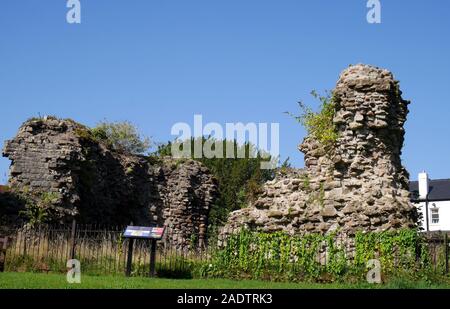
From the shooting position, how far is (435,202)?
4497 cm

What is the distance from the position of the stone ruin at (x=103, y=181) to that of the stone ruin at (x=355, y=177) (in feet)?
17.2

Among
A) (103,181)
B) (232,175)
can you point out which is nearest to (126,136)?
(232,175)

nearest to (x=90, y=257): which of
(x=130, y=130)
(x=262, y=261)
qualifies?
(x=262, y=261)

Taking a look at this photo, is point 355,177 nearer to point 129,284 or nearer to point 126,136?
point 129,284

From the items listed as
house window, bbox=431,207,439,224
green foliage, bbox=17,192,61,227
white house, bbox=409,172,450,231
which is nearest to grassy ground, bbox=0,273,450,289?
green foliage, bbox=17,192,61,227

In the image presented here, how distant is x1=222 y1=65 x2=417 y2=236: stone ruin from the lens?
1548cm

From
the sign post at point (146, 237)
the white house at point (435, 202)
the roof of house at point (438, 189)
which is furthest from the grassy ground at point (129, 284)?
the roof of house at point (438, 189)

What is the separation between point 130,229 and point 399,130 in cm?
768

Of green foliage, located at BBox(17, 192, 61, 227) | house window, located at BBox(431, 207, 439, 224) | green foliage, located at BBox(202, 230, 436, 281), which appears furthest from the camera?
house window, located at BBox(431, 207, 439, 224)

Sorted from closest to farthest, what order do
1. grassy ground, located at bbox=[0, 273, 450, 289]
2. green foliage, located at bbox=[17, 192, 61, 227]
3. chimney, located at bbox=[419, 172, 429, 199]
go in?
grassy ground, located at bbox=[0, 273, 450, 289]
green foliage, located at bbox=[17, 192, 61, 227]
chimney, located at bbox=[419, 172, 429, 199]

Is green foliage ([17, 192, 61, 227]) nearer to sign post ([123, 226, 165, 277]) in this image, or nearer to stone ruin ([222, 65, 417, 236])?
sign post ([123, 226, 165, 277])

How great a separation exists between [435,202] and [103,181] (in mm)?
29918

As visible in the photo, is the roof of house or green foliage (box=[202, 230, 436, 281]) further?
the roof of house

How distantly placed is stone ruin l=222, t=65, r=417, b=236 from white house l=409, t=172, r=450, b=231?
29.3 metres
